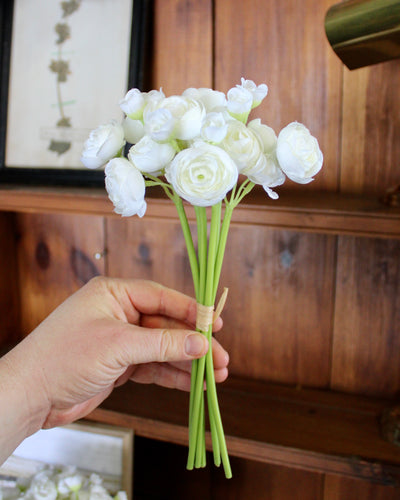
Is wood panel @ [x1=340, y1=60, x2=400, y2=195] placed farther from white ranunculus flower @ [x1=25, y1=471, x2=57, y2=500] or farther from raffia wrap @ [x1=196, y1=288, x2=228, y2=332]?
white ranunculus flower @ [x1=25, y1=471, x2=57, y2=500]

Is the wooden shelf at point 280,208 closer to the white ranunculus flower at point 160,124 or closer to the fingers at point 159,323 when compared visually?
the fingers at point 159,323

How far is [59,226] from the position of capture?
4.31 ft

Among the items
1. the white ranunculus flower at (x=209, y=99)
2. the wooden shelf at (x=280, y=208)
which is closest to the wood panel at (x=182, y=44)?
the wooden shelf at (x=280, y=208)

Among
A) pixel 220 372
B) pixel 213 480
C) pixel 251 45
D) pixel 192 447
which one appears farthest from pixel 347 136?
pixel 213 480

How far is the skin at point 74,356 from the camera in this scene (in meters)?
0.70

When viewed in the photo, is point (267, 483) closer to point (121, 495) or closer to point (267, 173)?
point (121, 495)

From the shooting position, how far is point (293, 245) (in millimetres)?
1119

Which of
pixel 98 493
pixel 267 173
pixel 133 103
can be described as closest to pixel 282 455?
pixel 98 493

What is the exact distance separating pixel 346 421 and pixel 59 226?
2.62 feet

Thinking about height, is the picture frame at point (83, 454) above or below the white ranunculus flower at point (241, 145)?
below

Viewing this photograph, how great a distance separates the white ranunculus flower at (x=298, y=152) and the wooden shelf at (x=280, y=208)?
286 mm

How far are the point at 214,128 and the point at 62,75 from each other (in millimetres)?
719

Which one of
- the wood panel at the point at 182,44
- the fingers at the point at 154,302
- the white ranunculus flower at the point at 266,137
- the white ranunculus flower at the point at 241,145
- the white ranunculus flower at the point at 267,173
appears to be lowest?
the fingers at the point at 154,302

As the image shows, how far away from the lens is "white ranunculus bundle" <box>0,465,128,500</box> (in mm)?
1047
